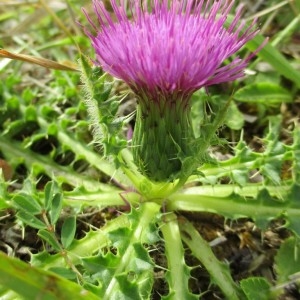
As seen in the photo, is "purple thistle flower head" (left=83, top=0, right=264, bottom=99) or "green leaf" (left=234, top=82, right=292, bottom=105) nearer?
"purple thistle flower head" (left=83, top=0, right=264, bottom=99)

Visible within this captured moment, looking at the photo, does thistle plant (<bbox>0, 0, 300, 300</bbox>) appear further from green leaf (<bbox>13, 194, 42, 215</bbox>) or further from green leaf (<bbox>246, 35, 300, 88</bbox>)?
green leaf (<bbox>246, 35, 300, 88</bbox>)

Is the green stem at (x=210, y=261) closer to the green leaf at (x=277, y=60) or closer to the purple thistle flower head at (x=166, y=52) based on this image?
the purple thistle flower head at (x=166, y=52)

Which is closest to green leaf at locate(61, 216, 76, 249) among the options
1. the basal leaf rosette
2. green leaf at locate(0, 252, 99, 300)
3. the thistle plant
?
the thistle plant

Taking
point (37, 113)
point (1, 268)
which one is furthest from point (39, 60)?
point (1, 268)

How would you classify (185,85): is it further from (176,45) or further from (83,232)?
(83,232)

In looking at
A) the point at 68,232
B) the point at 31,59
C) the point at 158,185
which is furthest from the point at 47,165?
the point at 68,232

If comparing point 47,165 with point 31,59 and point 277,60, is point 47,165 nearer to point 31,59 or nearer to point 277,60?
point 31,59
